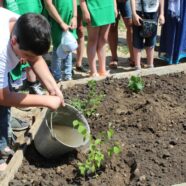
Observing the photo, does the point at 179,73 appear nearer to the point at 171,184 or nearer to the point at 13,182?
the point at 171,184

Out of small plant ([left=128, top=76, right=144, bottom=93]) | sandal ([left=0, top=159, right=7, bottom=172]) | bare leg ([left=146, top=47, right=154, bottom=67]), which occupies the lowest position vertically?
bare leg ([left=146, top=47, right=154, bottom=67])

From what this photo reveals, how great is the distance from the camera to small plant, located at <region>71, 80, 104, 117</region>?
Result: 15.2ft

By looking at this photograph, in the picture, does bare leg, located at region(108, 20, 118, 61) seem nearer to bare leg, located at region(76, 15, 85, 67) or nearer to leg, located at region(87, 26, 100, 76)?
bare leg, located at region(76, 15, 85, 67)

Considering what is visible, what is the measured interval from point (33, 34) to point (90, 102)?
5.98ft

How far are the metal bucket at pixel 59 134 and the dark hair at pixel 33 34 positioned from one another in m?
0.95

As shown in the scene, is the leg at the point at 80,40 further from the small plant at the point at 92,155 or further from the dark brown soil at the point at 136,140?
the small plant at the point at 92,155

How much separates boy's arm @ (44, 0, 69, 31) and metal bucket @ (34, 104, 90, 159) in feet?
4.95

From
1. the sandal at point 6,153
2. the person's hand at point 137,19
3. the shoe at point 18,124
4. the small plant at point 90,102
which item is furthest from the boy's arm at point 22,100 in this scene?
the person's hand at point 137,19

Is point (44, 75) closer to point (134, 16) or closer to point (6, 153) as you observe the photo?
point (6, 153)

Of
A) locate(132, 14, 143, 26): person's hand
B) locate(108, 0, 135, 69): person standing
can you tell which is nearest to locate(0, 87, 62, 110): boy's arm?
locate(132, 14, 143, 26): person's hand

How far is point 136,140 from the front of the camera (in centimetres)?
420

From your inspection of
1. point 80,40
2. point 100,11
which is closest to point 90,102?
point 100,11

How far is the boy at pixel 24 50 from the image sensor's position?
301cm

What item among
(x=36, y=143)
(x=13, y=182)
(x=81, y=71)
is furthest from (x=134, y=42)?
(x=13, y=182)
